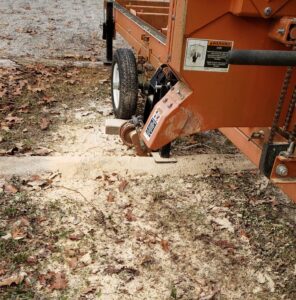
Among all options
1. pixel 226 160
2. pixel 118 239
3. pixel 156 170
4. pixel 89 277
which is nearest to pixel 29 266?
pixel 89 277

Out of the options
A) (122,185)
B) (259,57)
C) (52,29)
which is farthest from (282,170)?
(52,29)

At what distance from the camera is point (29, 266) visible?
302cm

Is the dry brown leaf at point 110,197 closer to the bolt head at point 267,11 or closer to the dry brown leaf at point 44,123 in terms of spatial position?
the dry brown leaf at point 44,123

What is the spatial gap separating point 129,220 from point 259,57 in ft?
6.67

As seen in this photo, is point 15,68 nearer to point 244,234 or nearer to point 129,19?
point 129,19

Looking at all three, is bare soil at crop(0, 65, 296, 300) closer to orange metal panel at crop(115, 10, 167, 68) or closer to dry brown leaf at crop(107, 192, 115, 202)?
dry brown leaf at crop(107, 192, 115, 202)

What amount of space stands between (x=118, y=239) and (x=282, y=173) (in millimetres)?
1467

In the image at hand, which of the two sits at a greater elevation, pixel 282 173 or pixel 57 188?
pixel 282 173

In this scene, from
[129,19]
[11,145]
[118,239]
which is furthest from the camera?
[129,19]

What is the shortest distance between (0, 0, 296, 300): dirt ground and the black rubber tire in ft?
1.28

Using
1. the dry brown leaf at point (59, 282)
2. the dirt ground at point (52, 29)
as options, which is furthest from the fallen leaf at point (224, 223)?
the dirt ground at point (52, 29)

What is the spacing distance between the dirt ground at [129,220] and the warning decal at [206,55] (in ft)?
4.87

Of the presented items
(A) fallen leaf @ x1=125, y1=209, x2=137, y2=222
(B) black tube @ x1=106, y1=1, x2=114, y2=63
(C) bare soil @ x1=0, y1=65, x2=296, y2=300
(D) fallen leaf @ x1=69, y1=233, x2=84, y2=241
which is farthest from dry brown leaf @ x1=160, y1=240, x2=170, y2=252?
(B) black tube @ x1=106, y1=1, x2=114, y2=63

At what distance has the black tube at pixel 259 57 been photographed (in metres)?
1.96
